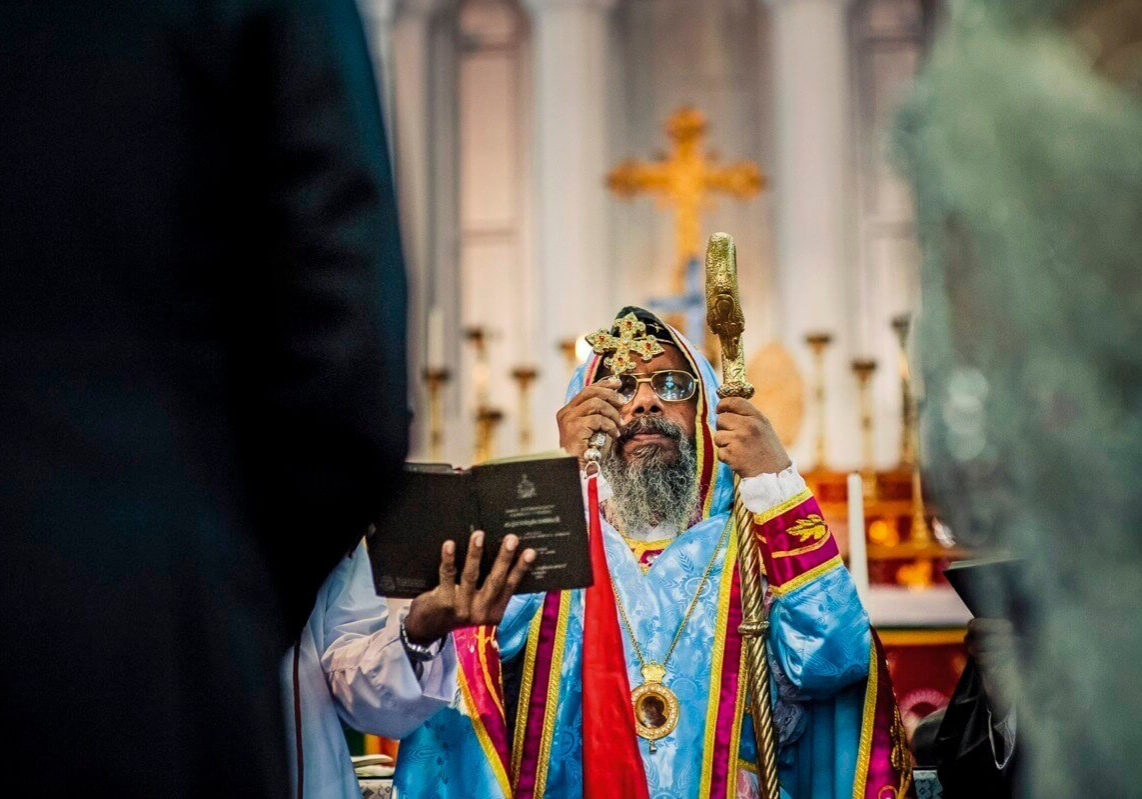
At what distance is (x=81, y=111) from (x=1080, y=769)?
1124 millimetres

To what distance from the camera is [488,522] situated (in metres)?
2.97

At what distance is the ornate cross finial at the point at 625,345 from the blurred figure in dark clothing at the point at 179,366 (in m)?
2.68

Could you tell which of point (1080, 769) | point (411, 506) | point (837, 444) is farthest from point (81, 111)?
point (837, 444)

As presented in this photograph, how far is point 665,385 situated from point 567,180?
709 cm

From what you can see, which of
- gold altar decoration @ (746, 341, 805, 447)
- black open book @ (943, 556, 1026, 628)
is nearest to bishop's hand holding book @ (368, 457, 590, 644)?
black open book @ (943, 556, 1026, 628)

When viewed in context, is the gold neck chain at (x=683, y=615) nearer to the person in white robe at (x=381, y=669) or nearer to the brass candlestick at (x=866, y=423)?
the person in white robe at (x=381, y=669)

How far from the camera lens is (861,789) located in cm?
364

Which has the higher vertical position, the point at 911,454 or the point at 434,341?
the point at 434,341

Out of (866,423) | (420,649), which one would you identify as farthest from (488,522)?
(866,423)

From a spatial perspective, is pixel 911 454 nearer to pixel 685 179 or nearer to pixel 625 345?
pixel 685 179

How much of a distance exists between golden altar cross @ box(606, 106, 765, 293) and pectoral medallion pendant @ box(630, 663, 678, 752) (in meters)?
7.13

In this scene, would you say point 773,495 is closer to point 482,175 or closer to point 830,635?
point 830,635

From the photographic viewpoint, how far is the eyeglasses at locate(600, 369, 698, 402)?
14.3 feet

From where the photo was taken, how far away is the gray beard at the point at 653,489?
425cm
